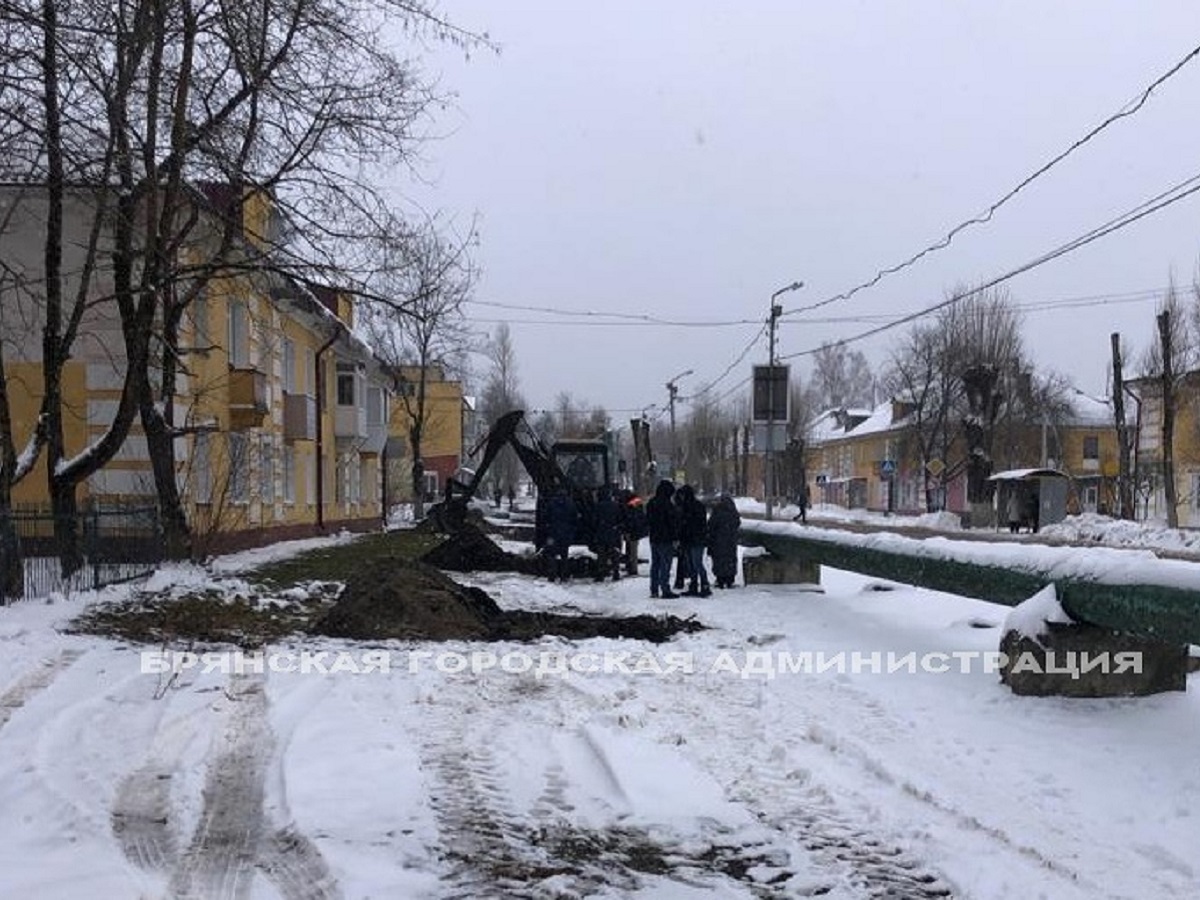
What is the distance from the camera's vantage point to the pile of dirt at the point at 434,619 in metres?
12.1

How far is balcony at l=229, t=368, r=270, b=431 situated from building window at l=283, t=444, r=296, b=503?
6168 millimetres

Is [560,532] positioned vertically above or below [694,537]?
below

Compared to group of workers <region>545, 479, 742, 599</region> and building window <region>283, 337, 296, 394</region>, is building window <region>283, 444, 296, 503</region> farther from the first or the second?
group of workers <region>545, 479, 742, 599</region>

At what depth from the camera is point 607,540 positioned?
20703mm

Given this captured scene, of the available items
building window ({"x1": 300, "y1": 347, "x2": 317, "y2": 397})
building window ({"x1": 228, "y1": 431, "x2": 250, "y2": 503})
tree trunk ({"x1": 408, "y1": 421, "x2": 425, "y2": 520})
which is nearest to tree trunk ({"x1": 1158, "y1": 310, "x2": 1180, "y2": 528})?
tree trunk ({"x1": 408, "y1": 421, "x2": 425, "y2": 520})

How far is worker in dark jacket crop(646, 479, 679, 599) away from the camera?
16.4 meters

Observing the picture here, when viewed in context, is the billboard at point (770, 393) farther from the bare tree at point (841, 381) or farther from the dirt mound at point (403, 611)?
the bare tree at point (841, 381)

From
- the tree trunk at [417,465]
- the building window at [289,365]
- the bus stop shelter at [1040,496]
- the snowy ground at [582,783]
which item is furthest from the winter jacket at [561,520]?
the tree trunk at [417,465]

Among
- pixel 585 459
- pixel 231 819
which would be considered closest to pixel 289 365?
pixel 585 459

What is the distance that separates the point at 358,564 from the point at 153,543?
6.23 metres

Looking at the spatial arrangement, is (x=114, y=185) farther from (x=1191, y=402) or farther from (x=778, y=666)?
(x=1191, y=402)

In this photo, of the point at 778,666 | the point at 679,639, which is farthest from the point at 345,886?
the point at 679,639

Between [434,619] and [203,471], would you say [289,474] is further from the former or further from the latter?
[434,619]

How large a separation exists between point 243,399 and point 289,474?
787 centimetres
